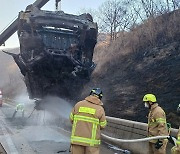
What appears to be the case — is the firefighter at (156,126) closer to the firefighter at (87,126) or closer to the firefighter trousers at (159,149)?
the firefighter trousers at (159,149)

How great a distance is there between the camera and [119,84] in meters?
17.0

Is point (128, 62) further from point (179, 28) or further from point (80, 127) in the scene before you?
point (80, 127)

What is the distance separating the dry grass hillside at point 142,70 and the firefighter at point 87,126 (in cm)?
477

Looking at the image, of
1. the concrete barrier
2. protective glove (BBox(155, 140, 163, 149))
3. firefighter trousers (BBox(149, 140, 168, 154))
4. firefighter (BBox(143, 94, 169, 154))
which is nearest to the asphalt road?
the concrete barrier

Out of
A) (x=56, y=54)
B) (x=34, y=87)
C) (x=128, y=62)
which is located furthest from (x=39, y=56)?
(x=128, y=62)

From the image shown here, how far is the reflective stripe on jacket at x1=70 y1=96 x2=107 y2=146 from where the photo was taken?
16.8ft

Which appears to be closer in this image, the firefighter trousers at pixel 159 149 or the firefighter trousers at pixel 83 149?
the firefighter trousers at pixel 83 149

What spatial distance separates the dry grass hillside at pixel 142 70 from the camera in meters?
12.4

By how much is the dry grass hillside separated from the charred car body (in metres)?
1.84

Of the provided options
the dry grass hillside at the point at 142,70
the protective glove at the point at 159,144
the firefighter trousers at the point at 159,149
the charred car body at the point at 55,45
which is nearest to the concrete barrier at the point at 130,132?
the firefighter trousers at the point at 159,149

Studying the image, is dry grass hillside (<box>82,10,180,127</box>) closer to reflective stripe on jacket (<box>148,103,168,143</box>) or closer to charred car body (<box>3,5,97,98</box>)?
charred car body (<box>3,5,97,98</box>)

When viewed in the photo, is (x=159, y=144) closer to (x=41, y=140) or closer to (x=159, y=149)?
(x=159, y=149)

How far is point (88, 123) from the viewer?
5145 mm

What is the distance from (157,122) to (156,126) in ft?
0.46
